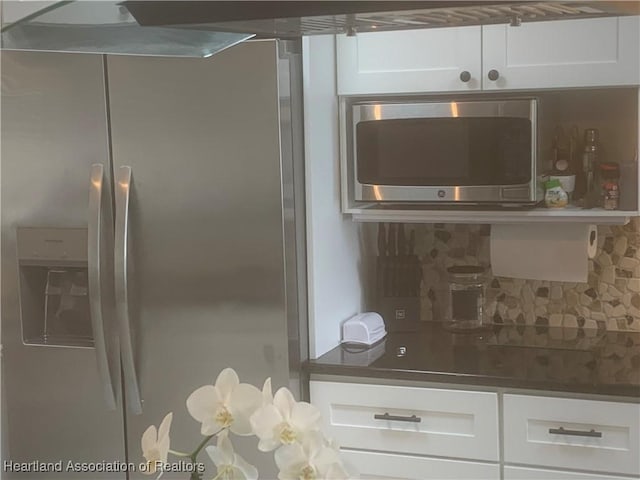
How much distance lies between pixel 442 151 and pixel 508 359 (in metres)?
0.62

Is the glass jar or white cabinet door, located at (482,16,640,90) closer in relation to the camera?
white cabinet door, located at (482,16,640,90)

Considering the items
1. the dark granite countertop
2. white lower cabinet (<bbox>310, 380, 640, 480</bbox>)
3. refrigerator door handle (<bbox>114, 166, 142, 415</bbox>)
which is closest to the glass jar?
the dark granite countertop

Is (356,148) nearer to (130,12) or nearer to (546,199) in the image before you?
(546,199)

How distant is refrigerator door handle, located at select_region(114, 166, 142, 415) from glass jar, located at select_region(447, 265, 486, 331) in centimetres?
103

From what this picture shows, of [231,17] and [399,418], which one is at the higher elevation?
[231,17]

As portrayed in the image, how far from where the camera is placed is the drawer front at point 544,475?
2.23m

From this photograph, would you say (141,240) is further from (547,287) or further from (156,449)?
(156,449)

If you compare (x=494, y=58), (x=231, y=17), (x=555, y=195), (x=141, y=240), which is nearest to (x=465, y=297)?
(x=555, y=195)

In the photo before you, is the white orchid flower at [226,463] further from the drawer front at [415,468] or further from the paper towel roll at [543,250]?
the paper towel roll at [543,250]

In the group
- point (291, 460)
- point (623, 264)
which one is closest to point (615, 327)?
point (623, 264)

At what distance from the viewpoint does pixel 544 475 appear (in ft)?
7.47

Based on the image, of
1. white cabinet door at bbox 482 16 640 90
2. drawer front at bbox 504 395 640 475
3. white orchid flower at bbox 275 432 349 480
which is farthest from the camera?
white cabinet door at bbox 482 16 640 90

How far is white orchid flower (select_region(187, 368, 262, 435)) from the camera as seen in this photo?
979 mm

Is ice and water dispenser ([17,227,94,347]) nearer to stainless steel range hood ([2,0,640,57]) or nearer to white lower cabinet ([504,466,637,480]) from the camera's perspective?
white lower cabinet ([504,466,637,480])
